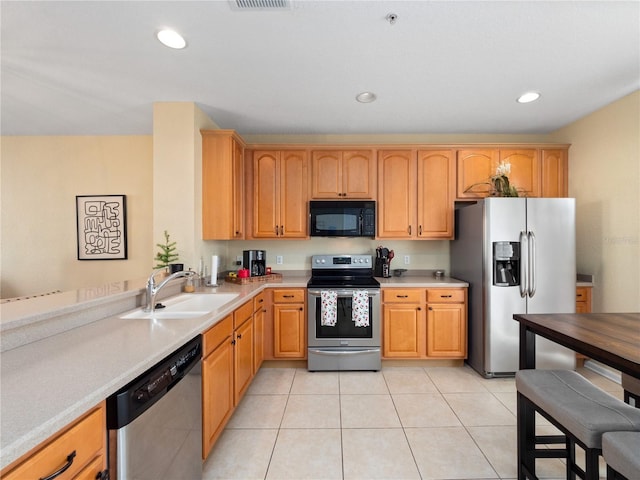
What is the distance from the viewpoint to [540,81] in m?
2.31

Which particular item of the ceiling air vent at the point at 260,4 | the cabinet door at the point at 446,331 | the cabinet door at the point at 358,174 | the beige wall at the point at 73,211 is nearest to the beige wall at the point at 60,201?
the beige wall at the point at 73,211

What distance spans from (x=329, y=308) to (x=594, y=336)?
75.9 inches

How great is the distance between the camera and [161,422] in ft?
3.60

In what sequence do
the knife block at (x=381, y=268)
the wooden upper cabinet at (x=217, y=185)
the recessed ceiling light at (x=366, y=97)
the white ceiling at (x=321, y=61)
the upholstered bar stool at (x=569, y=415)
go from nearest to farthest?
the upholstered bar stool at (x=569, y=415)
the white ceiling at (x=321, y=61)
the recessed ceiling light at (x=366, y=97)
the wooden upper cabinet at (x=217, y=185)
the knife block at (x=381, y=268)

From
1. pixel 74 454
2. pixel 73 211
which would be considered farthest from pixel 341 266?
pixel 73 211

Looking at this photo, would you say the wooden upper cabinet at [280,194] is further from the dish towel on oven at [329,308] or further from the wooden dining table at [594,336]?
the wooden dining table at [594,336]

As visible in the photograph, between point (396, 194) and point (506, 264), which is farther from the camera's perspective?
point (396, 194)

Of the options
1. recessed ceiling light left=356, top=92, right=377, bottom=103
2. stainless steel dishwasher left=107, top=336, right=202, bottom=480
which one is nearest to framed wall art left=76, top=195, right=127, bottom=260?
stainless steel dishwasher left=107, top=336, right=202, bottom=480

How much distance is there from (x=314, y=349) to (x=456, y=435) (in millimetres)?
1377

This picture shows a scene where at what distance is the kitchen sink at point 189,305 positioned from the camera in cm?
175

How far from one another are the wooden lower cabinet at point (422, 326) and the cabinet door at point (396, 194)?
2.38 ft

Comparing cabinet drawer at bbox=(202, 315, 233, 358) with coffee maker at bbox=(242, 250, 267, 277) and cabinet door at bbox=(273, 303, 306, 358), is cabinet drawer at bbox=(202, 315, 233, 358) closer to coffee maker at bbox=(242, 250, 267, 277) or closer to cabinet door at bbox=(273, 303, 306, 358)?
cabinet door at bbox=(273, 303, 306, 358)

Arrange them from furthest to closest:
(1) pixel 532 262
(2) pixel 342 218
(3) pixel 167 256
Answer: (2) pixel 342 218
(1) pixel 532 262
(3) pixel 167 256

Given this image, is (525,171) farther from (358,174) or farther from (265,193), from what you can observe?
(265,193)
